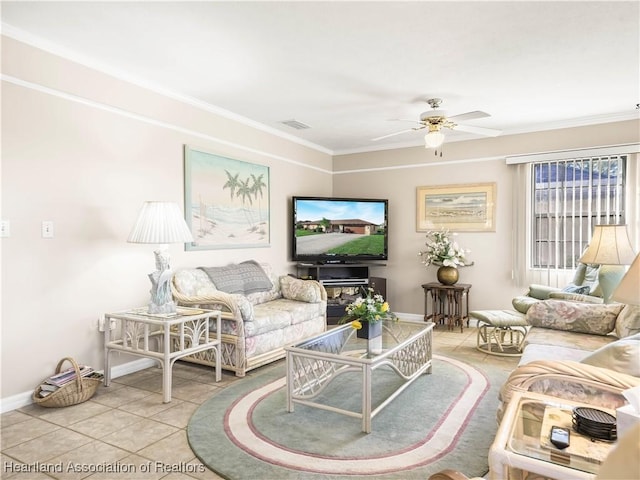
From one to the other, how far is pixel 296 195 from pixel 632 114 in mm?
4045

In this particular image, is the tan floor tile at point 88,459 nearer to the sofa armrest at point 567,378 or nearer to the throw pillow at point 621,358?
the sofa armrest at point 567,378

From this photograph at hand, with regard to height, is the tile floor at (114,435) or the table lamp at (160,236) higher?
the table lamp at (160,236)

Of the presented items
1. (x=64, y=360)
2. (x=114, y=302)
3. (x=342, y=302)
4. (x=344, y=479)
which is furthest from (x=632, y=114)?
(x=64, y=360)

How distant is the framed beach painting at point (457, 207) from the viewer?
5531 millimetres

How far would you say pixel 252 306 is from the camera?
3.69 m

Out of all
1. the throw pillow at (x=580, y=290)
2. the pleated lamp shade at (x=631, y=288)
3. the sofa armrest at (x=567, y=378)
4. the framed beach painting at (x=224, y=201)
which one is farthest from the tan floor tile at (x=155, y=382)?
the throw pillow at (x=580, y=290)

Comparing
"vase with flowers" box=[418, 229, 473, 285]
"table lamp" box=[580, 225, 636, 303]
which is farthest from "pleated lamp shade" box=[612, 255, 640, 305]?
"vase with flowers" box=[418, 229, 473, 285]

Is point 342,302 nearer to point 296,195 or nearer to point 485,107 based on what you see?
point 296,195

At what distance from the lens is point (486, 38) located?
2887mm

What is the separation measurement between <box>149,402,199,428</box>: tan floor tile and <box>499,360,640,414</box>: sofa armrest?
192cm

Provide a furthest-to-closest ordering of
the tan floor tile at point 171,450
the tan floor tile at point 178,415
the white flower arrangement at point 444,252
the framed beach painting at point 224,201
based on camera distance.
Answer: the white flower arrangement at point 444,252 < the framed beach painting at point 224,201 < the tan floor tile at point 178,415 < the tan floor tile at point 171,450

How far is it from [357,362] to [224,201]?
2.69 m

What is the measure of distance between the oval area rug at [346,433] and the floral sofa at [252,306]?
Answer: 0.33m

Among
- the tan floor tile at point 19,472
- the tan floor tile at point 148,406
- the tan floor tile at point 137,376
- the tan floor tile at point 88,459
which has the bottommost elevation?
the tan floor tile at point 137,376
